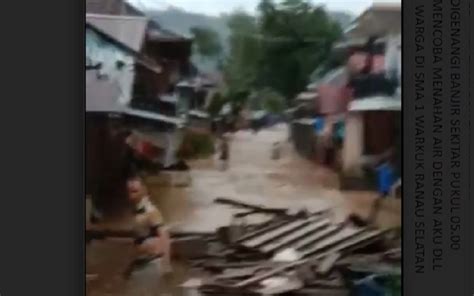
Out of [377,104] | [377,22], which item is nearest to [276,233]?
[377,104]

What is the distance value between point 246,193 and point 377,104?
0.81ft

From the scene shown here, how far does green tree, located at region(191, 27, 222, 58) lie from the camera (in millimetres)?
1115

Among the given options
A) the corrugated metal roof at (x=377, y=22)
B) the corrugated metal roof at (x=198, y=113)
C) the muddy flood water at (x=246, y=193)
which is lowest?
the muddy flood water at (x=246, y=193)

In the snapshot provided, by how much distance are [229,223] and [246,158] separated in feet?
0.34

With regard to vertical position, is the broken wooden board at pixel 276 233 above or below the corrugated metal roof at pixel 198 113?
below

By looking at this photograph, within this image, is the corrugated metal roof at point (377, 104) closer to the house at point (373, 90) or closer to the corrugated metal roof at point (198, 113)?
the house at point (373, 90)

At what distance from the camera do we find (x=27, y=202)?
1.12 metres

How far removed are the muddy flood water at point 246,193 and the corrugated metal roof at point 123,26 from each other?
8.5 inches

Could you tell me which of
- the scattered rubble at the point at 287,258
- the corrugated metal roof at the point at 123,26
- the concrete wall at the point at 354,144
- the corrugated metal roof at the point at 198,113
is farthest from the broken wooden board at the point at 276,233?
the corrugated metal roof at the point at 123,26

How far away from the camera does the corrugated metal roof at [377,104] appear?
1113 mm

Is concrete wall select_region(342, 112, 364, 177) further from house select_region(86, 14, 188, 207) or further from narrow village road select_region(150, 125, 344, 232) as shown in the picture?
house select_region(86, 14, 188, 207)

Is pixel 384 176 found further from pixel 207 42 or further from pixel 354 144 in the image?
pixel 207 42
